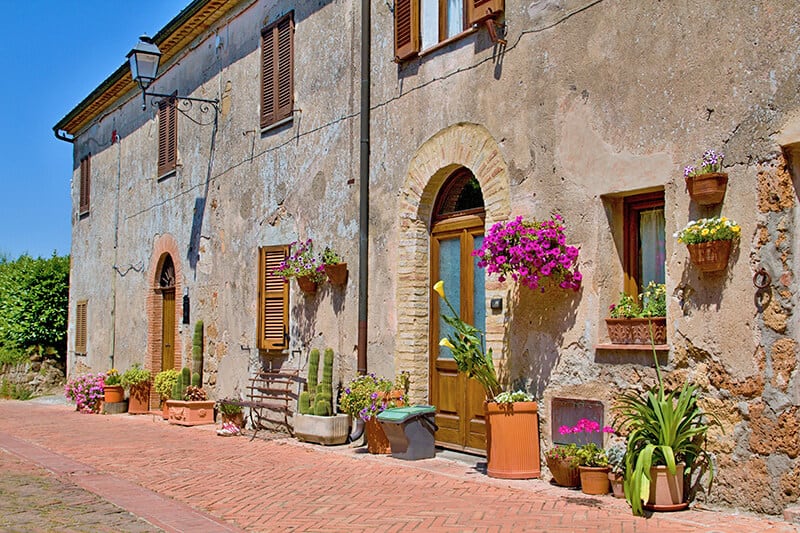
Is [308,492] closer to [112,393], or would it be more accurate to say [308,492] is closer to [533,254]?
[533,254]

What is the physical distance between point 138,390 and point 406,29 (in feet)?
29.4

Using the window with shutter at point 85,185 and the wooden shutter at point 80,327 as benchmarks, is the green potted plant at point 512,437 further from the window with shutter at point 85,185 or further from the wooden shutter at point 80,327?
the window with shutter at point 85,185

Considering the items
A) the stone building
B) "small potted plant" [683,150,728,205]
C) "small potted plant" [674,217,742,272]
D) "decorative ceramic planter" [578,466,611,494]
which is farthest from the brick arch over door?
"small potted plant" [674,217,742,272]

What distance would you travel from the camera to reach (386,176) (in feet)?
32.6

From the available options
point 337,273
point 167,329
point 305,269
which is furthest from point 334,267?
point 167,329

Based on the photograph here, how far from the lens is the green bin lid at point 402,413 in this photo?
28.4 feet

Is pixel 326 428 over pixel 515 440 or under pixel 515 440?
under

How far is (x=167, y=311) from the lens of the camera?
658 inches

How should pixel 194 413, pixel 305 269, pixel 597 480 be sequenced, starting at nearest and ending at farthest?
pixel 597 480
pixel 305 269
pixel 194 413

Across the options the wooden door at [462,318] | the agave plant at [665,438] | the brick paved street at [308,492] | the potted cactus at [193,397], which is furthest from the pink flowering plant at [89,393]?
the agave plant at [665,438]

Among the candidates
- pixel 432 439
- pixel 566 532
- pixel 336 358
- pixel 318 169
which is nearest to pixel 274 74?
pixel 318 169

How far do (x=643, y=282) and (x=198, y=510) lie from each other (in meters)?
3.86

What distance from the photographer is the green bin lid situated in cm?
866

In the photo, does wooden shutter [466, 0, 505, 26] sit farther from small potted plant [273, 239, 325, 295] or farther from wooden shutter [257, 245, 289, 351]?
wooden shutter [257, 245, 289, 351]
